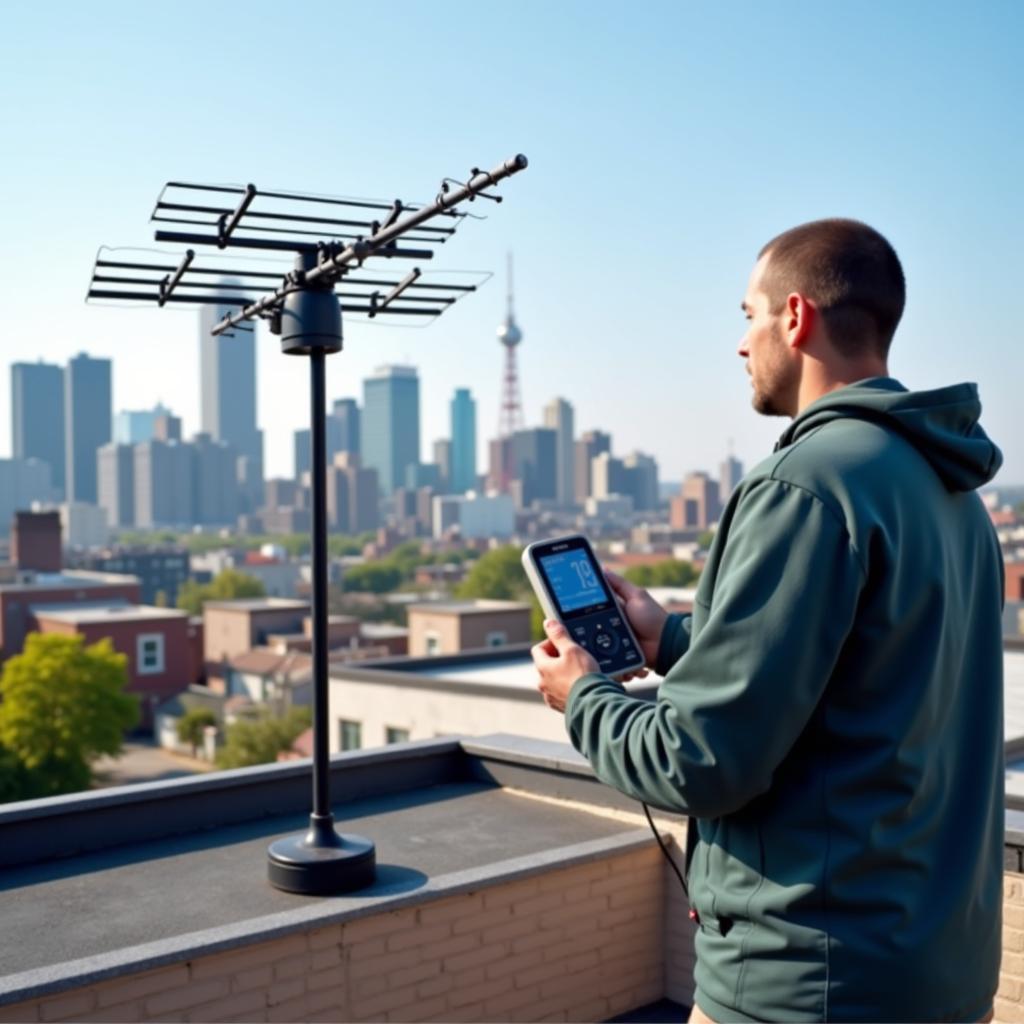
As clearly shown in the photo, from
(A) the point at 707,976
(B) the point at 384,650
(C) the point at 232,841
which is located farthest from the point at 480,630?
(A) the point at 707,976

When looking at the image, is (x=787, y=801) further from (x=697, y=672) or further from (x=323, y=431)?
(x=323, y=431)

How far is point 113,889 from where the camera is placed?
5398 millimetres

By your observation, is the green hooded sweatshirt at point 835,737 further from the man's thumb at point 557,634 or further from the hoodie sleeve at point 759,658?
the man's thumb at point 557,634

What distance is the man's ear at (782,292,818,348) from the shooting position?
206 cm

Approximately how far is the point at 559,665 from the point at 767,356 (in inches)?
26.1

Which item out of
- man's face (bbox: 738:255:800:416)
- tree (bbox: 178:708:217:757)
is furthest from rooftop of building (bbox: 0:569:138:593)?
man's face (bbox: 738:255:800:416)

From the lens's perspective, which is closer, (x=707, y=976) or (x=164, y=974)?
(x=707, y=976)

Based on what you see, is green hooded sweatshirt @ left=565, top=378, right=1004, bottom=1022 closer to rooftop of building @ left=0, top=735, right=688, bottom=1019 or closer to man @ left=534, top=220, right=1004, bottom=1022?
man @ left=534, top=220, right=1004, bottom=1022

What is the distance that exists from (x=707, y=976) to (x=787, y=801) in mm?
355

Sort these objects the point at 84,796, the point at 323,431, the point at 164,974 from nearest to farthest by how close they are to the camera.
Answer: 1. the point at 164,974
2. the point at 323,431
3. the point at 84,796

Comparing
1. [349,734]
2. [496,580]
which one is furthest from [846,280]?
[496,580]

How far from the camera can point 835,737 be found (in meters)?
1.90

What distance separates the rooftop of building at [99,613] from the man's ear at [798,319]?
54.4 m

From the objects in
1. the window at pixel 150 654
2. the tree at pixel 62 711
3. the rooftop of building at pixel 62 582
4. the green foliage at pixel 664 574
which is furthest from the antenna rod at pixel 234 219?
the green foliage at pixel 664 574
